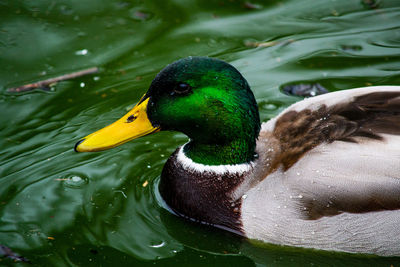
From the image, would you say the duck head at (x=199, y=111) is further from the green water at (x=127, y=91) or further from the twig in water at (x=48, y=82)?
the twig in water at (x=48, y=82)

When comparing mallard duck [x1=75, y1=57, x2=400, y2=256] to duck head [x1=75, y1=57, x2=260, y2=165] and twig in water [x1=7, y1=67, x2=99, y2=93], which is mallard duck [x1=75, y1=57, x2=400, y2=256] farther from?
twig in water [x1=7, y1=67, x2=99, y2=93]

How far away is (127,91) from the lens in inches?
238

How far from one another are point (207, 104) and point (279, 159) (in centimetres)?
65

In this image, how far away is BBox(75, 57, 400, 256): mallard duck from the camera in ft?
12.6

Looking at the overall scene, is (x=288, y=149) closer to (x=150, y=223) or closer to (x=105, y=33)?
(x=150, y=223)

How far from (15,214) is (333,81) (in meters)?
3.38

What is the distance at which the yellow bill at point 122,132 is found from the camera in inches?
164

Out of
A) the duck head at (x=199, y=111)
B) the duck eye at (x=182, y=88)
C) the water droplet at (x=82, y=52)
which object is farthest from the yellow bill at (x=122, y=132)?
the water droplet at (x=82, y=52)

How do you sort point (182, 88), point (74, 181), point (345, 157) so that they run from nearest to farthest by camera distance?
point (345, 157)
point (182, 88)
point (74, 181)

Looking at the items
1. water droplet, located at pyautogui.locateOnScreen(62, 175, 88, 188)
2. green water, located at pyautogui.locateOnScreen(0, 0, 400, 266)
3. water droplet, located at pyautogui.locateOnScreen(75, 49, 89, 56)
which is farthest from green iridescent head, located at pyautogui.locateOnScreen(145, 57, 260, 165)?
water droplet, located at pyautogui.locateOnScreen(75, 49, 89, 56)

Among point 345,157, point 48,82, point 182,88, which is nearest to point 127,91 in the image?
point 48,82

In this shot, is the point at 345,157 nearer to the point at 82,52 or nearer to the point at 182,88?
the point at 182,88

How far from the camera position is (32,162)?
514cm

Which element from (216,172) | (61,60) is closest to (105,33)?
(61,60)
